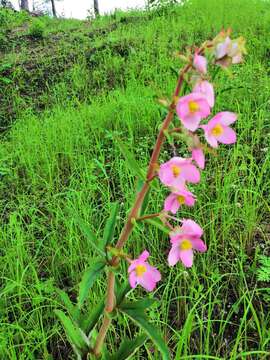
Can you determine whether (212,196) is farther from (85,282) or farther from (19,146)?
(19,146)

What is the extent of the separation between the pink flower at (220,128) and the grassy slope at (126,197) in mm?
113

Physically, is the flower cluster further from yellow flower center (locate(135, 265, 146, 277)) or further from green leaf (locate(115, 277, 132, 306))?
green leaf (locate(115, 277, 132, 306))

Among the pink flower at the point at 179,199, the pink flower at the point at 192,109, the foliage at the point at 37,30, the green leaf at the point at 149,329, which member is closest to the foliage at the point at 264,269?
the green leaf at the point at 149,329

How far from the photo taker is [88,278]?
92 centimetres

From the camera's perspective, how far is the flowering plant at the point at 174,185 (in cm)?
74

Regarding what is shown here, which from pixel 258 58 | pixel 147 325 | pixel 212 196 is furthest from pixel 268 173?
pixel 258 58

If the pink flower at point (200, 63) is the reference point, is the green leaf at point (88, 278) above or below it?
below

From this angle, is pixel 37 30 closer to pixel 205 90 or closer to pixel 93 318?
pixel 93 318

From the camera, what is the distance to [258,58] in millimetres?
4129

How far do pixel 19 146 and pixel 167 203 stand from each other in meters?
2.49

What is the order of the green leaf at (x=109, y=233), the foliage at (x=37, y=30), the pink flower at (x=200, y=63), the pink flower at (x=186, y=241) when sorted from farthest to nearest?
the foliage at (x=37, y=30), the green leaf at (x=109, y=233), the pink flower at (x=186, y=241), the pink flower at (x=200, y=63)

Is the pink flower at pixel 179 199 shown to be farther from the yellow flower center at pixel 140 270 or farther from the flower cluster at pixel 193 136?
the yellow flower center at pixel 140 270

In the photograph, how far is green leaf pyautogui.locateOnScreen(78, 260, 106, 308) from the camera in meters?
0.92

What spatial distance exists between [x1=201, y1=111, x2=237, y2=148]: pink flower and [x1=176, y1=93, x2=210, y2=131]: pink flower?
58 mm
